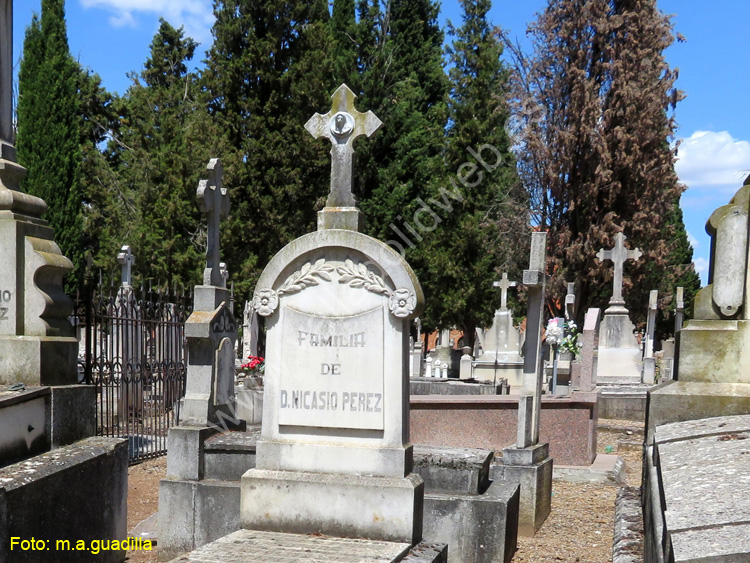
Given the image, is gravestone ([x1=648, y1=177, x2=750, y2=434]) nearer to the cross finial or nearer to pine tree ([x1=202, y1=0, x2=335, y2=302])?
the cross finial

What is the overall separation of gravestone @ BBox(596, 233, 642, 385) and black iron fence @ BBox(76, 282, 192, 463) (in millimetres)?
10837

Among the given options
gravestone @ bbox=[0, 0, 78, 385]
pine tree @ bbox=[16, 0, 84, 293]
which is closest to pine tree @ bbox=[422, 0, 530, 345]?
pine tree @ bbox=[16, 0, 84, 293]

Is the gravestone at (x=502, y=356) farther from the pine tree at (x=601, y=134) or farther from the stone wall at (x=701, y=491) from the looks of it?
the stone wall at (x=701, y=491)

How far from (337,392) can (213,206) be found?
408 cm

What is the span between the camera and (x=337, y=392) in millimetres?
4418

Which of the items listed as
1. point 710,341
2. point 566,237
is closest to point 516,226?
point 566,237

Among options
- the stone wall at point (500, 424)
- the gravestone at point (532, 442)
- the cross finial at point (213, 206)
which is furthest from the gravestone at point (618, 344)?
the cross finial at point (213, 206)

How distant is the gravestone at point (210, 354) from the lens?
659cm

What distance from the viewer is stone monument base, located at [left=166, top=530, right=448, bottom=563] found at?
3.75 m

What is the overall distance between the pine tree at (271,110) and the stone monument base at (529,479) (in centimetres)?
1814

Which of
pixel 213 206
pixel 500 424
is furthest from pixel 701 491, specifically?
pixel 213 206

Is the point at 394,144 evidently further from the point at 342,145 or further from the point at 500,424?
the point at 342,145

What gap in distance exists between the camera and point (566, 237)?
25.5 metres

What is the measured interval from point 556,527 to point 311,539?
3293mm
